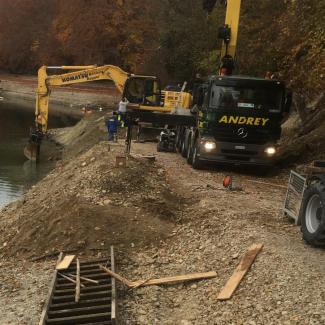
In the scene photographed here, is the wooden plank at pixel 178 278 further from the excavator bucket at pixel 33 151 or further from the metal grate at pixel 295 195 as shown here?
the excavator bucket at pixel 33 151

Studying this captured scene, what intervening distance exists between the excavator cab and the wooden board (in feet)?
44.8

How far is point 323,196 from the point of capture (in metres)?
8.52

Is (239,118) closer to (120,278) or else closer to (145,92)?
(120,278)

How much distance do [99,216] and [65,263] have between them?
167cm

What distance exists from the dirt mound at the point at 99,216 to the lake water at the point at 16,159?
296 inches

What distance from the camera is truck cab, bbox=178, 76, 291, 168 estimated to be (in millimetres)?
15086

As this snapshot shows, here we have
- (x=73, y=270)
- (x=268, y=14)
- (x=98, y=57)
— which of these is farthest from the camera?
(x=98, y=57)

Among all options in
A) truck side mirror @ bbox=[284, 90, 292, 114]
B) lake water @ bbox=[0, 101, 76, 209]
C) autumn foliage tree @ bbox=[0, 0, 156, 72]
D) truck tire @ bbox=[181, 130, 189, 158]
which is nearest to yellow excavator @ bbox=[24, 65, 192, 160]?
lake water @ bbox=[0, 101, 76, 209]

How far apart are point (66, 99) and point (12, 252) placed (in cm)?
4872

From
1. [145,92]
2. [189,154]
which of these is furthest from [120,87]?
[189,154]

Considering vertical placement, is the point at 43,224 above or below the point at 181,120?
below

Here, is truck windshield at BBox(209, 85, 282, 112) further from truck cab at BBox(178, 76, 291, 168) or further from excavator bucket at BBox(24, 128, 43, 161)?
excavator bucket at BBox(24, 128, 43, 161)

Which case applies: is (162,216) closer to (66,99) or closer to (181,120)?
(181,120)

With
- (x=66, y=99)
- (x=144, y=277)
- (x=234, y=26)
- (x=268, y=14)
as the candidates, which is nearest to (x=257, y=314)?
(x=144, y=277)
